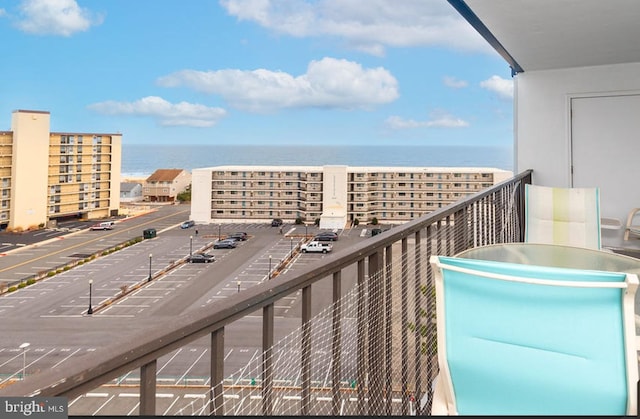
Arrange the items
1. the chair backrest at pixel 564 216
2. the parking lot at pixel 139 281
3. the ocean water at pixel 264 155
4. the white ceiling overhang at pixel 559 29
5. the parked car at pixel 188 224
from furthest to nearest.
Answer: the ocean water at pixel 264 155 < the parked car at pixel 188 224 < the parking lot at pixel 139 281 < the chair backrest at pixel 564 216 < the white ceiling overhang at pixel 559 29

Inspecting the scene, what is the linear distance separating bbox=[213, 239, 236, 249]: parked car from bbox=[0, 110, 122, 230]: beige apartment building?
197 inches

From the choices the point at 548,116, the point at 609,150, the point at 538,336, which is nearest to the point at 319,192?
the point at 548,116

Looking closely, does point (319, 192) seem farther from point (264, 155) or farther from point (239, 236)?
point (264, 155)

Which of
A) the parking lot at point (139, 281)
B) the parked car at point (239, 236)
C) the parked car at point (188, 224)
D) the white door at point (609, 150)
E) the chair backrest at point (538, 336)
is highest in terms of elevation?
the white door at point (609, 150)

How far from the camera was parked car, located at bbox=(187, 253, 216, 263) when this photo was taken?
9461 millimetres

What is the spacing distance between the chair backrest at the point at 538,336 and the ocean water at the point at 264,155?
665 inches

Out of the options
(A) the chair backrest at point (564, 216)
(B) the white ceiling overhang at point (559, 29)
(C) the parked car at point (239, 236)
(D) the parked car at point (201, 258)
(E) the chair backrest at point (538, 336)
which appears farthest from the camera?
(C) the parked car at point (239, 236)

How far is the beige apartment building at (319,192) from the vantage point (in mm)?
9977

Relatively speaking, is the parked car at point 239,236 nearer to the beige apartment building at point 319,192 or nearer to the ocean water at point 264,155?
the beige apartment building at point 319,192

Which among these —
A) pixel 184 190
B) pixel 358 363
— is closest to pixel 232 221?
pixel 184 190

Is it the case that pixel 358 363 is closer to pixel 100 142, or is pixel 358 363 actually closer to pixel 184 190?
pixel 100 142

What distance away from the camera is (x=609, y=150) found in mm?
3705

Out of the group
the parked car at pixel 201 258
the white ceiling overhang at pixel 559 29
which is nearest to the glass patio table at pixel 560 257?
the white ceiling overhang at pixel 559 29

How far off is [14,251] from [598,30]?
1164 cm
